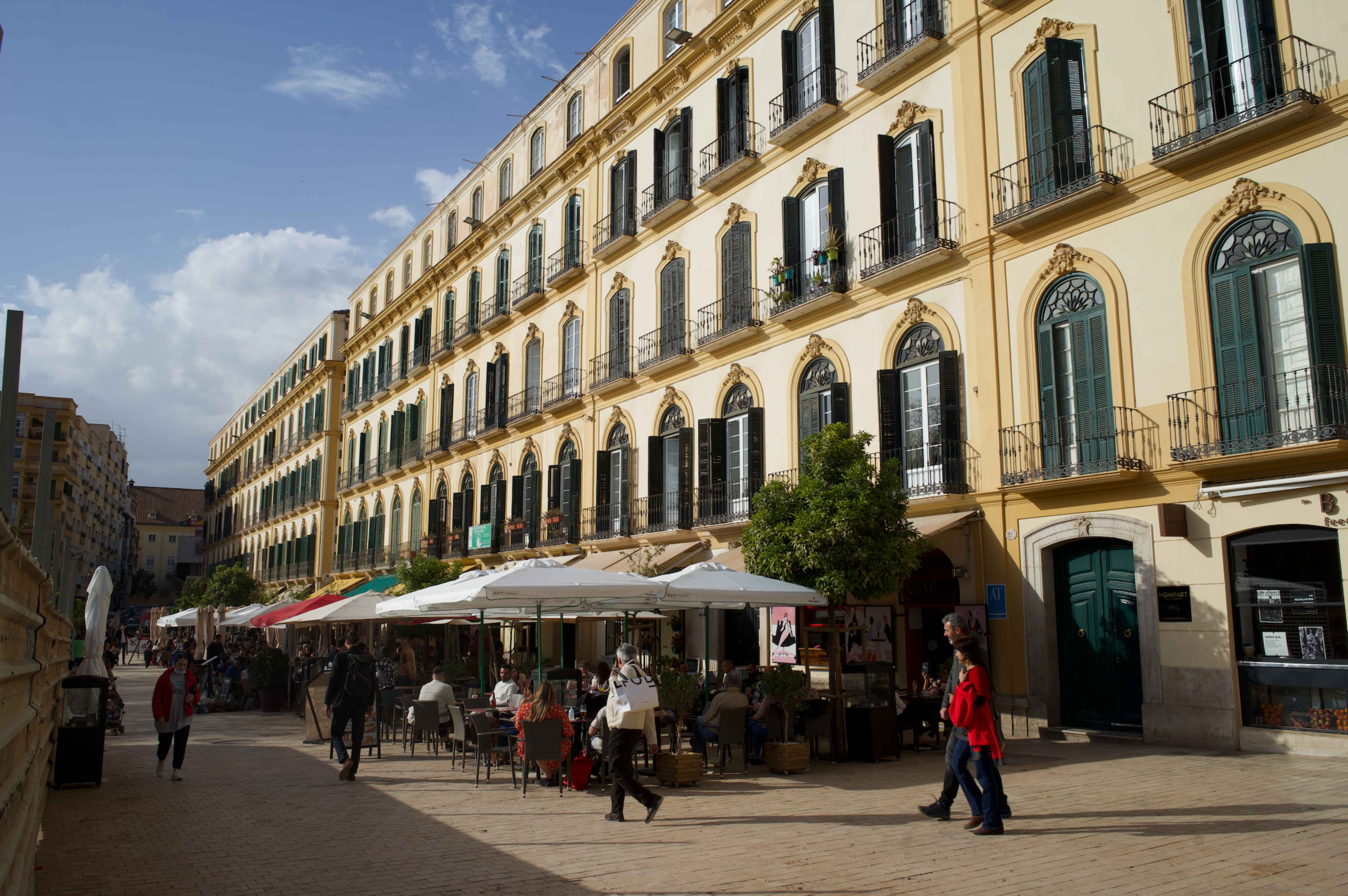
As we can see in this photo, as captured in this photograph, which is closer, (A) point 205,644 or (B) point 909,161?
(B) point 909,161

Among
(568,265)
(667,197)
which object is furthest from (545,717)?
(568,265)

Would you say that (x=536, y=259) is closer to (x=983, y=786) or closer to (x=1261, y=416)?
(x=1261, y=416)

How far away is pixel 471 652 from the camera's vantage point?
32.2 meters

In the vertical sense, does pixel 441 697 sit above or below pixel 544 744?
above

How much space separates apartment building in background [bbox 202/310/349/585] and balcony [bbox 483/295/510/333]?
65.7ft

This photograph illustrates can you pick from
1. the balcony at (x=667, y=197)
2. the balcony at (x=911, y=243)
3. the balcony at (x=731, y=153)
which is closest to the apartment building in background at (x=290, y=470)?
the balcony at (x=667, y=197)

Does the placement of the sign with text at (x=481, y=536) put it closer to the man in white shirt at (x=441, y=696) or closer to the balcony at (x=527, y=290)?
the balcony at (x=527, y=290)

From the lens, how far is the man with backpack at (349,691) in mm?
12258

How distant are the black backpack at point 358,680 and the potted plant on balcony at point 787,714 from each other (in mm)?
4826

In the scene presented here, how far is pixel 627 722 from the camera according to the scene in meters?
9.44

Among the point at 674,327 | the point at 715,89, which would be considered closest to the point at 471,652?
the point at 674,327

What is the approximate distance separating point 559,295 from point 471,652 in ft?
37.8

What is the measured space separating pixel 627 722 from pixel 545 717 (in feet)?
6.18

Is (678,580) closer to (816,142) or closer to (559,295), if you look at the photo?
(816,142)
